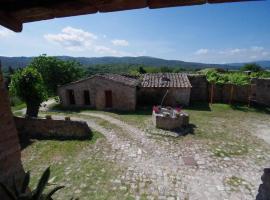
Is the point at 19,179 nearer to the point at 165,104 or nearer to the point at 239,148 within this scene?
the point at 239,148

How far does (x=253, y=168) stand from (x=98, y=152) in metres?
7.29

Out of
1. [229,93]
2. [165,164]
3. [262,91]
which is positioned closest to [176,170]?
[165,164]

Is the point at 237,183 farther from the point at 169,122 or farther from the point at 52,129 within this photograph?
the point at 52,129

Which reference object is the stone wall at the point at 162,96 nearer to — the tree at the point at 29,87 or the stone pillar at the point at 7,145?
the tree at the point at 29,87

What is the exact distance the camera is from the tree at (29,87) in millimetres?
15945

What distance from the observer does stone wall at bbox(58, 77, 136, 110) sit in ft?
62.6

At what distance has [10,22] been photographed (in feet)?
9.59

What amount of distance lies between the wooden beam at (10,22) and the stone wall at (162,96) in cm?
1792

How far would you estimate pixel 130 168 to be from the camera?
28.7ft

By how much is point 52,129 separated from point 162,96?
38.3 feet

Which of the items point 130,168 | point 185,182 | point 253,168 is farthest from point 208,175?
point 130,168

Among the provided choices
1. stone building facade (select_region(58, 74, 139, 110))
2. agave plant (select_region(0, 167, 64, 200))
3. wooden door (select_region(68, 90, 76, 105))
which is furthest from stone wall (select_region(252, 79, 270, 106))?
agave plant (select_region(0, 167, 64, 200))

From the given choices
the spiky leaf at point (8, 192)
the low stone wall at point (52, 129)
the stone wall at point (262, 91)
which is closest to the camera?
the spiky leaf at point (8, 192)

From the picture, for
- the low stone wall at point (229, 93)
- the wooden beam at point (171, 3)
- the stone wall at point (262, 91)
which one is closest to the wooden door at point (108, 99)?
the low stone wall at point (229, 93)
